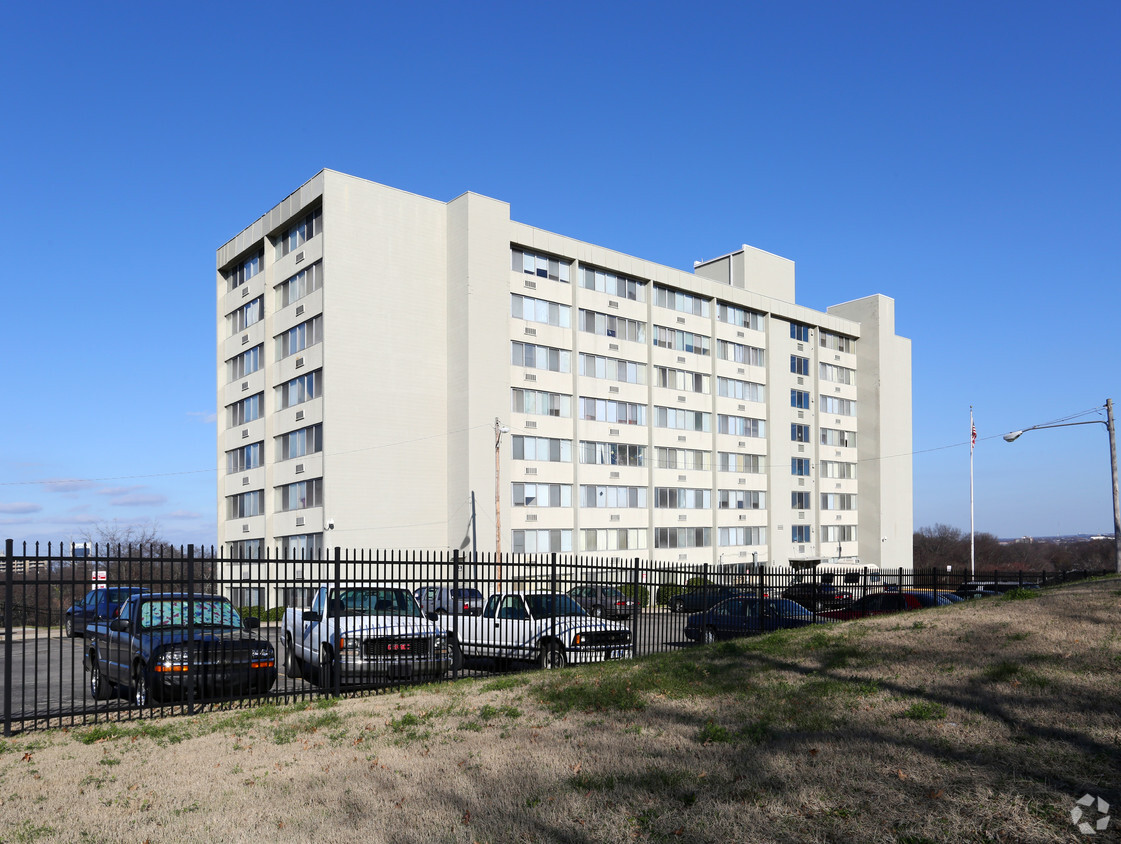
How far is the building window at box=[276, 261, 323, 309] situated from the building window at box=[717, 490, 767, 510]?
32909mm

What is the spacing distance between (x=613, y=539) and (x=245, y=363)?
26.7 meters

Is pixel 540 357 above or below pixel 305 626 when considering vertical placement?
above

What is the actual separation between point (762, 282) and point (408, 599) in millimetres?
62002

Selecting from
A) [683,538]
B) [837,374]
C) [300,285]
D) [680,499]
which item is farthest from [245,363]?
[837,374]

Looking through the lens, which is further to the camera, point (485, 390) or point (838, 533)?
point (838, 533)

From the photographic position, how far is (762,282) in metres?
73.0

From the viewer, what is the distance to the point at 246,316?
5712 cm

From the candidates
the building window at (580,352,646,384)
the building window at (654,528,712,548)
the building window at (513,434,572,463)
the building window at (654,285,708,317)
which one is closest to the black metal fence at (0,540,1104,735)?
the building window at (513,434,572,463)

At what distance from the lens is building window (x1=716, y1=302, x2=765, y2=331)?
67.8 meters

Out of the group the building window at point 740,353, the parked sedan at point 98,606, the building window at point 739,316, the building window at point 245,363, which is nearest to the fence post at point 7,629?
the parked sedan at point 98,606

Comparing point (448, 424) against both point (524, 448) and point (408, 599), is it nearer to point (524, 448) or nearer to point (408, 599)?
point (524, 448)

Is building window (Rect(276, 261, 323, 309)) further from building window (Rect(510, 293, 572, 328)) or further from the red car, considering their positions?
the red car

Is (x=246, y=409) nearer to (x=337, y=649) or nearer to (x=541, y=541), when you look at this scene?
(x=541, y=541)

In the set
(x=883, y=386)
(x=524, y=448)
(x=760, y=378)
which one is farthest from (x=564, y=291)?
(x=883, y=386)
